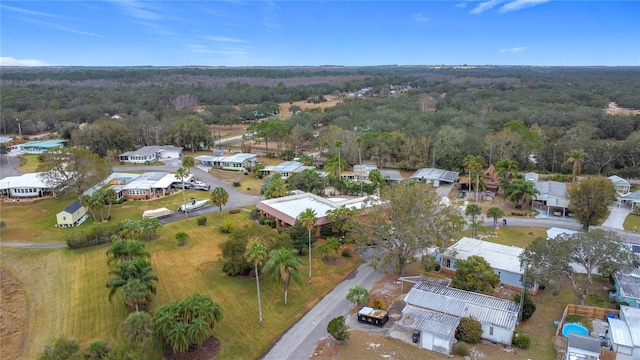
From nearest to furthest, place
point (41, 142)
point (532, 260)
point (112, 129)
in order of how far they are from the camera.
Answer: point (532, 260) → point (112, 129) → point (41, 142)

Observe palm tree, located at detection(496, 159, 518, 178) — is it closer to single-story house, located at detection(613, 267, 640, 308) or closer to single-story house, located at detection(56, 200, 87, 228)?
single-story house, located at detection(613, 267, 640, 308)

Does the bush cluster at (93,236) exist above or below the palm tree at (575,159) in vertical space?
below

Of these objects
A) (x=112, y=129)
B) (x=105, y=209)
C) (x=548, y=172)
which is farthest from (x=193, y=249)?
(x=548, y=172)

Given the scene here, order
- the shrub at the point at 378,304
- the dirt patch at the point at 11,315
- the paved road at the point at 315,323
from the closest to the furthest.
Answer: the paved road at the point at 315,323 → the dirt patch at the point at 11,315 → the shrub at the point at 378,304

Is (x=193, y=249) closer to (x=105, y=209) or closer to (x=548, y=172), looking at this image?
(x=105, y=209)

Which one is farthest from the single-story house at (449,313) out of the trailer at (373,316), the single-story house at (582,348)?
the single-story house at (582,348)

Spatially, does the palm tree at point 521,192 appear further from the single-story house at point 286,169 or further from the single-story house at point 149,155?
the single-story house at point 149,155
